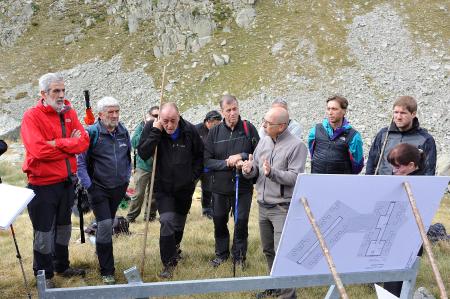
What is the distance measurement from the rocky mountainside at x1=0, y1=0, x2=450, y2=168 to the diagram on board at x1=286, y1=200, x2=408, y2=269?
1921cm

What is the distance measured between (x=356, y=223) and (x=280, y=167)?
1.54 m

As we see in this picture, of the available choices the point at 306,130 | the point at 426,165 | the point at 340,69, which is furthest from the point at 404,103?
the point at 340,69

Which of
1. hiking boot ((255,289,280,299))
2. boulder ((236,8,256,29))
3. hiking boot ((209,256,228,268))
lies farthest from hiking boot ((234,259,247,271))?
boulder ((236,8,256,29))

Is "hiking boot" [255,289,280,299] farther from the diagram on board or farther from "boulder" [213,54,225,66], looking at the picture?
"boulder" [213,54,225,66]

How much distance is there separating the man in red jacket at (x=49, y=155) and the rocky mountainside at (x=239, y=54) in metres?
19.4

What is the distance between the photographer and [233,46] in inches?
1296

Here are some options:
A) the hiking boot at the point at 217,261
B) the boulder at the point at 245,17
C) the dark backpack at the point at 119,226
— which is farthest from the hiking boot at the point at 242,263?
the boulder at the point at 245,17

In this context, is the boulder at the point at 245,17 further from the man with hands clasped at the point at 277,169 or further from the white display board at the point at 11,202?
the white display board at the point at 11,202

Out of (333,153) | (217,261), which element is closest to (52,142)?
(217,261)

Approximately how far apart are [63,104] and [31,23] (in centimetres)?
3885

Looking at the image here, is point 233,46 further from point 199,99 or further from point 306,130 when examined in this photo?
point 306,130

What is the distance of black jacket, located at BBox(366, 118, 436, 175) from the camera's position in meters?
5.41

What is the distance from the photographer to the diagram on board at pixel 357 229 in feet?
12.1

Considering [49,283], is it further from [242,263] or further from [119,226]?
[119,226]
